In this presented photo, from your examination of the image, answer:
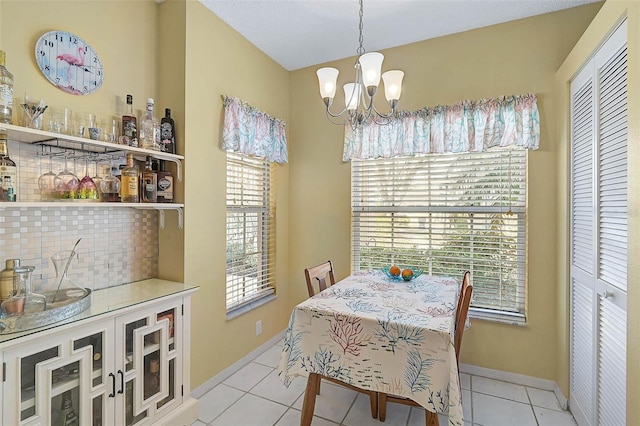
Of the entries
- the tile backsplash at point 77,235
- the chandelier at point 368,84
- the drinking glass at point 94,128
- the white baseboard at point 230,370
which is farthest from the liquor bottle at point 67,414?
the chandelier at point 368,84

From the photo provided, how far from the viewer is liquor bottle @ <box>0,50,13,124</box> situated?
4.43 feet

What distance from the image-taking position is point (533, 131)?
7.58 feet

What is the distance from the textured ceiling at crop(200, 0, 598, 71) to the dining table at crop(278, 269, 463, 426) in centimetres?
204

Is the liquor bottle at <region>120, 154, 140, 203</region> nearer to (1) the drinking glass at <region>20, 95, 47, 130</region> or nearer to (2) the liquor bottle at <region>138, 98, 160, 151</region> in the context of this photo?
(2) the liquor bottle at <region>138, 98, 160, 151</region>

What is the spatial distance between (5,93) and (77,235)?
2.61 ft

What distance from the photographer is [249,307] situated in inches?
109

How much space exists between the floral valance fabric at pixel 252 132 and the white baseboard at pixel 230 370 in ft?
5.73

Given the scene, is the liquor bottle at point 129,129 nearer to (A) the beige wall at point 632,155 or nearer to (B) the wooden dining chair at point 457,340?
(B) the wooden dining chair at point 457,340

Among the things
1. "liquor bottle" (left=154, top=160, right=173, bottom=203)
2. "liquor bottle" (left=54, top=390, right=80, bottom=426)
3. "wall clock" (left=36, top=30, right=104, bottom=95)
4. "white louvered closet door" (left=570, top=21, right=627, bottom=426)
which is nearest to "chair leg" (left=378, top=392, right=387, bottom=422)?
"white louvered closet door" (left=570, top=21, right=627, bottom=426)

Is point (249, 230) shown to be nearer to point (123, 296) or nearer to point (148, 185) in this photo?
point (148, 185)

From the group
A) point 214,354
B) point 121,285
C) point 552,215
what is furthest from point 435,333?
point 121,285

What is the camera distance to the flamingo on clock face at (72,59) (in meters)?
1.73

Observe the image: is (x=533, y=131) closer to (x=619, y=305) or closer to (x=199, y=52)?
(x=619, y=305)

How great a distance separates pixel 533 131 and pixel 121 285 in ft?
10.0
